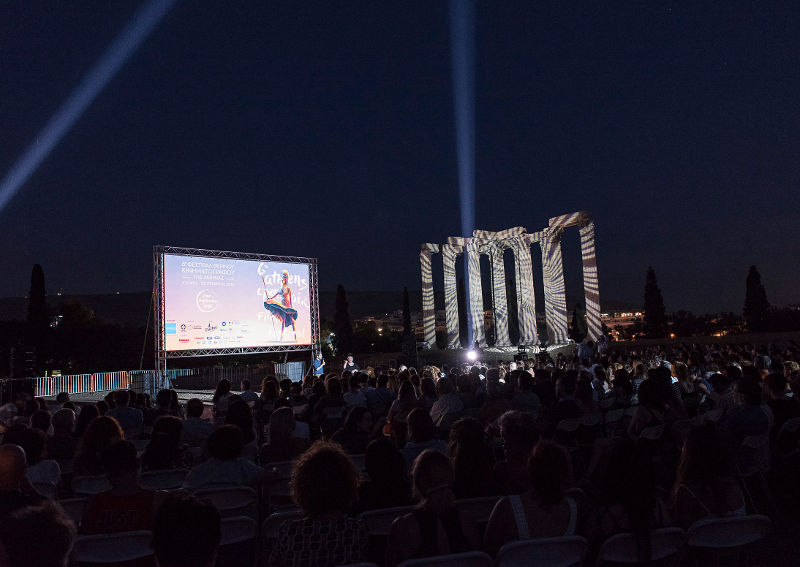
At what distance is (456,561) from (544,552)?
42cm

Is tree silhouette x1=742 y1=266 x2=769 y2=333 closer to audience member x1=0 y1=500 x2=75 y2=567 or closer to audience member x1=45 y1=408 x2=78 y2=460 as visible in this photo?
audience member x1=45 y1=408 x2=78 y2=460

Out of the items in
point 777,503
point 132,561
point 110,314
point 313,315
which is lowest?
point 777,503

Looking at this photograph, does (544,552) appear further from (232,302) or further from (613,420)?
(232,302)

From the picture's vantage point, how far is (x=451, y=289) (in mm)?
30234

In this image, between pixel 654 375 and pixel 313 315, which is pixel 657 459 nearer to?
pixel 654 375

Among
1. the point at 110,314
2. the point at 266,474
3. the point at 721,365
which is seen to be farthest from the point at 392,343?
the point at 110,314

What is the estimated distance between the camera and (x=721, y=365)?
11273 millimetres

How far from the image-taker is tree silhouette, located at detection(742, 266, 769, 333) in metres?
35.9

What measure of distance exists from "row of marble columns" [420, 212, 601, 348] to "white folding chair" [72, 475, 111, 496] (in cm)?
2120

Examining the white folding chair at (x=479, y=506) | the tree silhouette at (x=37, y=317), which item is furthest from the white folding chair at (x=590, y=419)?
the tree silhouette at (x=37, y=317)

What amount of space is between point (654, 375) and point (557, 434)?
1.24 metres

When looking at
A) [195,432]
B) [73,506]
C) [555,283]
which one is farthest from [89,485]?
[555,283]

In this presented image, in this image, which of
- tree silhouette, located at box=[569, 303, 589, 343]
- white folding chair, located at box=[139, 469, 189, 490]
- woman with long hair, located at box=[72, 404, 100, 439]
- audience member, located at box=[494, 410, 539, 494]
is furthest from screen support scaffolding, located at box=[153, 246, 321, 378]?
tree silhouette, located at box=[569, 303, 589, 343]

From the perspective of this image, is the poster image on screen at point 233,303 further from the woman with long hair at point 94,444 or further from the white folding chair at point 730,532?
the white folding chair at point 730,532
